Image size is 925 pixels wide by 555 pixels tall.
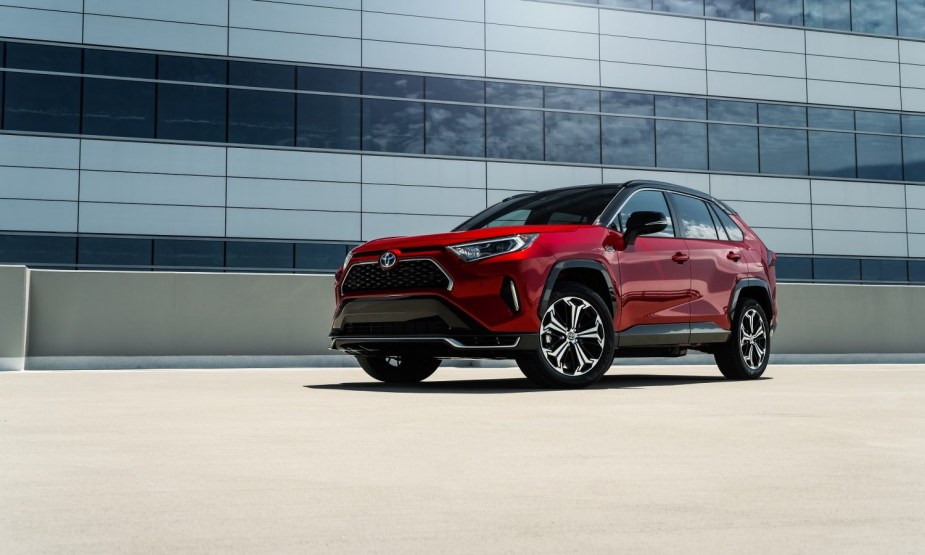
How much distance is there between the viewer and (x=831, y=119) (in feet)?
104

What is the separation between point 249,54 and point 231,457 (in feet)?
74.1

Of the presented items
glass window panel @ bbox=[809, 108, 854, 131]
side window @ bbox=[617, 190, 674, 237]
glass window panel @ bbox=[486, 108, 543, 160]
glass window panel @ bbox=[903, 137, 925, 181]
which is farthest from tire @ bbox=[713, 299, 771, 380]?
glass window panel @ bbox=[903, 137, 925, 181]

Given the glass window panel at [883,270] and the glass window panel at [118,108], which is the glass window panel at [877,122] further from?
the glass window panel at [118,108]

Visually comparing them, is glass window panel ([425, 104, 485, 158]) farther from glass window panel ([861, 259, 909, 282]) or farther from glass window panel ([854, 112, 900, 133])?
glass window panel ([861, 259, 909, 282])

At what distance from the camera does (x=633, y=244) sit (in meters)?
9.91

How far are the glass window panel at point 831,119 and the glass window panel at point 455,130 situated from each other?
32.8ft

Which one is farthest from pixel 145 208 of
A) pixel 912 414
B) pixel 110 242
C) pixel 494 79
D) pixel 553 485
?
pixel 553 485

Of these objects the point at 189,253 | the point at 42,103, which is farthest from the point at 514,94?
the point at 42,103

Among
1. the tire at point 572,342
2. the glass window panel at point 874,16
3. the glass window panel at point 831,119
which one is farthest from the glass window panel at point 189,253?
the glass window panel at point 874,16

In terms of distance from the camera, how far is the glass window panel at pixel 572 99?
28578 millimetres

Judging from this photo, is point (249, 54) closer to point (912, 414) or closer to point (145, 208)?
point (145, 208)

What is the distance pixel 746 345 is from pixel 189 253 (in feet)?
54.9

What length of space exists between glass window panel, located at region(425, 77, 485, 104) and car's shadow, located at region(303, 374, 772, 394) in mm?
16769

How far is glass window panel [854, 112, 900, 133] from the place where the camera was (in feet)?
105
